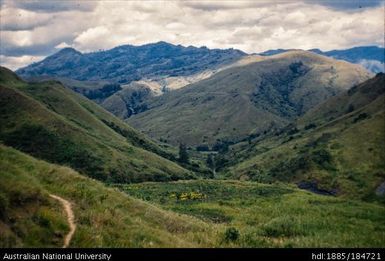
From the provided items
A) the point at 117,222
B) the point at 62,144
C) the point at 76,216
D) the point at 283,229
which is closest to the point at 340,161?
the point at 62,144

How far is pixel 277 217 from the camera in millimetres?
44281

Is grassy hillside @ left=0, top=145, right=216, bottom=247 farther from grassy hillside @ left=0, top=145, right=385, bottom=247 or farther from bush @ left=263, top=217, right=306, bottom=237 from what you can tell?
bush @ left=263, top=217, right=306, bottom=237

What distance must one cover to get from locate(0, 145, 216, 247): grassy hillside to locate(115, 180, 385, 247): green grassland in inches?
157

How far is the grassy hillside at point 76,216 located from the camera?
2206 centimetres

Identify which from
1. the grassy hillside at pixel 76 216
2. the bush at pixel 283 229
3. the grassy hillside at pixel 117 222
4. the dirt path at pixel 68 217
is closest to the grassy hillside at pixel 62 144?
the grassy hillside at pixel 117 222

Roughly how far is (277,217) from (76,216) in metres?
23.9

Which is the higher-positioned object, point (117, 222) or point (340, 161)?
point (117, 222)

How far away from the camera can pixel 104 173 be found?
4638 inches

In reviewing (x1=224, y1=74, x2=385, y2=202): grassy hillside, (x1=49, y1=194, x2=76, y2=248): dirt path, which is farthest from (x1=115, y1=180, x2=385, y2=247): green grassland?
(x1=224, y1=74, x2=385, y2=202): grassy hillside

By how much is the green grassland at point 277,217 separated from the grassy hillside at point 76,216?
400 centimetres

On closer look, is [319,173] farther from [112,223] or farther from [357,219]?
[112,223]

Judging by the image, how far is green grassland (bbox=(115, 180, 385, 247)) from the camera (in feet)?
102

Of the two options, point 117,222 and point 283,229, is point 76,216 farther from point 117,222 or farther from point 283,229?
point 283,229
